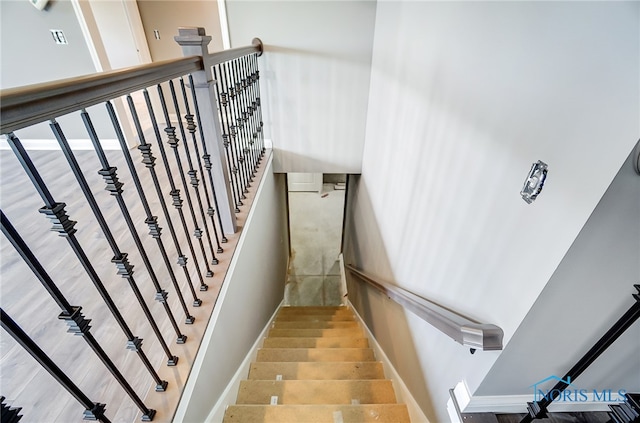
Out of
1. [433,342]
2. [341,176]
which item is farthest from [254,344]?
[341,176]

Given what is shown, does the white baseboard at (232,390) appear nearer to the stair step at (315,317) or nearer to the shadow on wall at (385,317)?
the shadow on wall at (385,317)

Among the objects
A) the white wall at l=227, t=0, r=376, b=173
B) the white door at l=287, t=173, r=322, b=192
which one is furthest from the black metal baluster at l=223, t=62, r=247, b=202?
the white door at l=287, t=173, r=322, b=192

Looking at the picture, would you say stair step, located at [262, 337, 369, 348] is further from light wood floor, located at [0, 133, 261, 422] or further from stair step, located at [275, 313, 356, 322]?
light wood floor, located at [0, 133, 261, 422]

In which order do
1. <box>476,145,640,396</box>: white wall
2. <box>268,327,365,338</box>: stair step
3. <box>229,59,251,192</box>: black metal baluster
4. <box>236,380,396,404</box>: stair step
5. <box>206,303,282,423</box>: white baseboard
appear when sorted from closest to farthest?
<box>476,145,640,396</box>: white wall, <box>206,303,282,423</box>: white baseboard, <box>236,380,396,404</box>: stair step, <box>229,59,251,192</box>: black metal baluster, <box>268,327,365,338</box>: stair step

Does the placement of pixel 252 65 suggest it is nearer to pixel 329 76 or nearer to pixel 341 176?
pixel 329 76

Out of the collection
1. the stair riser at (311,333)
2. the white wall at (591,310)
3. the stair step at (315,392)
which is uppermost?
the white wall at (591,310)

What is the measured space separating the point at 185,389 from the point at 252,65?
7.96 feet

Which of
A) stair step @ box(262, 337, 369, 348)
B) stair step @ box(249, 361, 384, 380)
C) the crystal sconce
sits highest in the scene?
the crystal sconce

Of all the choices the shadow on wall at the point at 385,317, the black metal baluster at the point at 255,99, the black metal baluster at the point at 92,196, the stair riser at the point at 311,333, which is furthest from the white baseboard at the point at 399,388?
the black metal baluster at the point at 255,99

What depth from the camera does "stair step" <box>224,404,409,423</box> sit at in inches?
63.3

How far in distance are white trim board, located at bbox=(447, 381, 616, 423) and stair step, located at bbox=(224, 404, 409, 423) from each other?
76 cm

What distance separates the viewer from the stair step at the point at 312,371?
2.10 meters

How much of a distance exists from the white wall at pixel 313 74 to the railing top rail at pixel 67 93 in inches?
78.5

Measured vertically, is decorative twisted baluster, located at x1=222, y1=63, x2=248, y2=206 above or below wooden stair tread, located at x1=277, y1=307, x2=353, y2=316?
above
